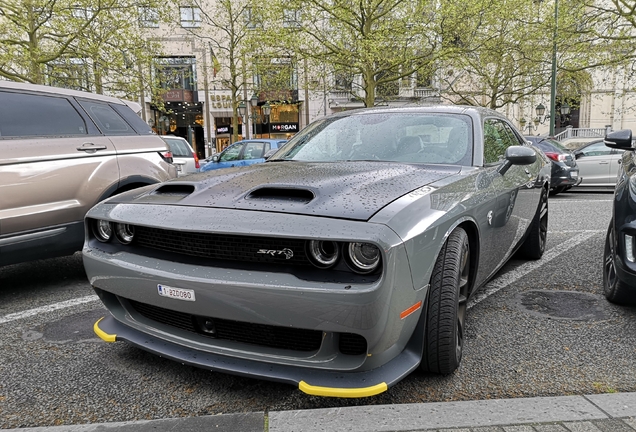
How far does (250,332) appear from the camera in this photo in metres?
2.03

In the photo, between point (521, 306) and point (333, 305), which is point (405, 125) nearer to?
point (521, 306)

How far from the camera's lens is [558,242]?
216 inches

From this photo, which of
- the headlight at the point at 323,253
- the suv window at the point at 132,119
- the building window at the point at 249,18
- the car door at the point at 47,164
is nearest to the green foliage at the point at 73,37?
the building window at the point at 249,18

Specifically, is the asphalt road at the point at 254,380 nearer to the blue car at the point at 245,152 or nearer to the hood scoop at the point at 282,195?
the hood scoop at the point at 282,195

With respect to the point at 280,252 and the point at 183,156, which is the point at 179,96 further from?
the point at 280,252

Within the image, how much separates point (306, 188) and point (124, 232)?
100 cm

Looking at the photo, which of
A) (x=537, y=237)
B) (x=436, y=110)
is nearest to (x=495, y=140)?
(x=436, y=110)

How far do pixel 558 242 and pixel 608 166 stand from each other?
6858mm

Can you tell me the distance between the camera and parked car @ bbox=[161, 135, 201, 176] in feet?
31.5

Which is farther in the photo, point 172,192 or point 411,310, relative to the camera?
point 172,192

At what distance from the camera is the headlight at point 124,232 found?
2355mm

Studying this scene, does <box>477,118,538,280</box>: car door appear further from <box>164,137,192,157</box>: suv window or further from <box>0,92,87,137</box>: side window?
<box>164,137,192,157</box>: suv window

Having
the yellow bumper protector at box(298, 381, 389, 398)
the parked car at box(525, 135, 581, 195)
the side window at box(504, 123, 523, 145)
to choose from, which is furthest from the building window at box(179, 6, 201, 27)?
the yellow bumper protector at box(298, 381, 389, 398)

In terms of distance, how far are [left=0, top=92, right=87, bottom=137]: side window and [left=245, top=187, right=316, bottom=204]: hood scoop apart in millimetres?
2554
